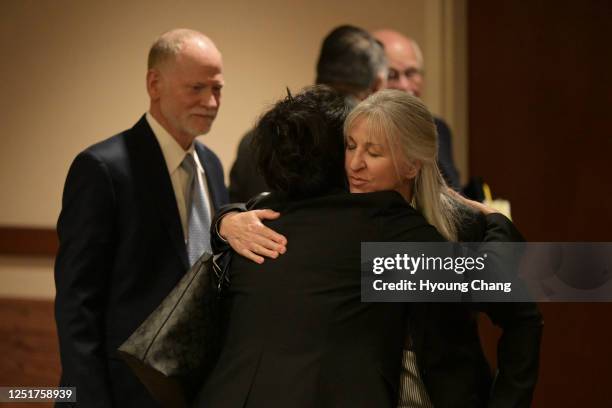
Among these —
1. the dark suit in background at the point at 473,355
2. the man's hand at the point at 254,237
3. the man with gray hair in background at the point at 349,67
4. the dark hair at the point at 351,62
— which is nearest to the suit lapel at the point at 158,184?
the man's hand at the point at 254,237

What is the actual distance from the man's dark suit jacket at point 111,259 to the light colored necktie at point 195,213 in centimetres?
6

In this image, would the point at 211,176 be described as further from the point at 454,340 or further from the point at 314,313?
the point at 454,340

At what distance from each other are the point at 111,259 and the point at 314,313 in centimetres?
62

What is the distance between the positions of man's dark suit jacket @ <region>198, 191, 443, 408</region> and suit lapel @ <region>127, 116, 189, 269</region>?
47cm

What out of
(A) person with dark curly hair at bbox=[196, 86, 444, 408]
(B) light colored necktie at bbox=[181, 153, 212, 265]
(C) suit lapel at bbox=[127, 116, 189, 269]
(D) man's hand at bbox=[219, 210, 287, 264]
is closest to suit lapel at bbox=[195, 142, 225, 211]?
(B) light colored necktie at bbox=[181, 153, 212, 265]

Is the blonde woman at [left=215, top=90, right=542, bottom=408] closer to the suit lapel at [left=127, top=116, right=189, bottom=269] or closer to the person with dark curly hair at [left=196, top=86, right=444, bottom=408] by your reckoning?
the person with dark curly hair at [left=196, top=86, right=444, bottom=408]

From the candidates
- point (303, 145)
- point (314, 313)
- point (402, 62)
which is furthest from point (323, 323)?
point (402, 62)

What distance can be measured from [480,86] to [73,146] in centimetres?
185

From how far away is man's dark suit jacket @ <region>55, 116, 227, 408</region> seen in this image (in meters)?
2.01

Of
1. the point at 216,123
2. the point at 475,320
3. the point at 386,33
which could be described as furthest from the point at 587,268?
the point at 386,33

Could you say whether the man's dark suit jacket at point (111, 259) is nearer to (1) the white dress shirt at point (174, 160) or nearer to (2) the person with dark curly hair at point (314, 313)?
(1) the white dress shirt at point (174, 160)

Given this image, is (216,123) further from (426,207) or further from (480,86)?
(426,207)

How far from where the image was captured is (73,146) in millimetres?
2543

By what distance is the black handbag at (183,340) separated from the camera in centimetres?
175
